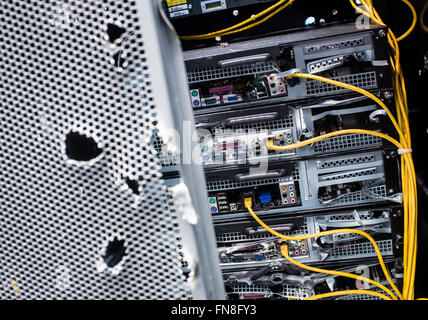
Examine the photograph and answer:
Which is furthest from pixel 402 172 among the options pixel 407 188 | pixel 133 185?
pixel 133 185

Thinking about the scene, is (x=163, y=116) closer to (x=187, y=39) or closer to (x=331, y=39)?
(x=331, y=39)

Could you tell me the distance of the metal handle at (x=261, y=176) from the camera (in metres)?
1.40

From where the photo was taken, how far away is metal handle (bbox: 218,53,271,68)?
1324mm

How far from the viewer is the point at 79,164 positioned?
0.55 metres

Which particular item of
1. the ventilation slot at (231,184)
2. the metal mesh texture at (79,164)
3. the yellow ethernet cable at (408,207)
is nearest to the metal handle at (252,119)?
the ventilation slot at (231,184)

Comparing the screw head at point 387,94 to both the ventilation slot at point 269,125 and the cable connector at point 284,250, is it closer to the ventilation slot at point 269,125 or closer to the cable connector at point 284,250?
the ventilation slot at point 269,125

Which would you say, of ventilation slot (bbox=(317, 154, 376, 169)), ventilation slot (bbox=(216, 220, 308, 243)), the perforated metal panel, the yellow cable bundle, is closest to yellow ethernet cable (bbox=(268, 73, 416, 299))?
the yellow cable bundle

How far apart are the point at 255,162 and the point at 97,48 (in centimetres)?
97

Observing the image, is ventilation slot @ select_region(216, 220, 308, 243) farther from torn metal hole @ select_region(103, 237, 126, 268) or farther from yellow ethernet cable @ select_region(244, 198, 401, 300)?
torn metal hole @ select_region(103, 237, 126, 268)

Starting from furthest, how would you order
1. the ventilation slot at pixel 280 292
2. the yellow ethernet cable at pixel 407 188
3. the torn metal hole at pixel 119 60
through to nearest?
the ventilation slot at pixel 280 292, the yellow ethernet cable at pixel 407 188, the torn metal hole at pixel 119 60

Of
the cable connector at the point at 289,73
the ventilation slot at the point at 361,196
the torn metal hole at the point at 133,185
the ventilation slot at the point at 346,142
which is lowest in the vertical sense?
the ventilation slot at the point at 361,196

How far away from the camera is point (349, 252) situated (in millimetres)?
1479

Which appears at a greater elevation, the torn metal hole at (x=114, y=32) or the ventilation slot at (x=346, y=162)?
the torn metal hole at (x=114, y=32)

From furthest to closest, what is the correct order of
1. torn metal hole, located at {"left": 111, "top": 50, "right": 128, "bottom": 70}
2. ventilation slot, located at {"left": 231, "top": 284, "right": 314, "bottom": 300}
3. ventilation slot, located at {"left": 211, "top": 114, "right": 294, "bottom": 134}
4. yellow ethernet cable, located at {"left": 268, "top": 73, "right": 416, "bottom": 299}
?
ventilation slot, located at {"left": 231, "top": 284, "right": 314, "bottom": 300}, ventilation slot, located at {"left": 211, "top": 114, "right": 294, "bottom": 134}, yellow ethernet cable, located at {"left": 268, "top": 73, "right": 416, "bottom": 299}, torn metal hole, located at {"left": 111, "top": 50, "right": 128, "bottom": 70}
